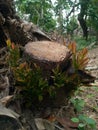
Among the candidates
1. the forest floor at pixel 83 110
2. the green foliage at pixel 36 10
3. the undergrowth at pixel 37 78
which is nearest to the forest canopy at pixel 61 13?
the green foliage at pixel 36 10

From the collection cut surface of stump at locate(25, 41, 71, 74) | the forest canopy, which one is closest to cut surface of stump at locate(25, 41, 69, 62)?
cut surface of stump at locate(25, 41, 71, 74)

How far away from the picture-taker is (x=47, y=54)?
3.18 meters

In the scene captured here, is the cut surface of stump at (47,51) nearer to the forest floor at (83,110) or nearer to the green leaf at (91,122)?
the forest floor at (83,110)

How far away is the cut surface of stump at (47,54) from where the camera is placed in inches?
122

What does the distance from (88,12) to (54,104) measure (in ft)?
27.1

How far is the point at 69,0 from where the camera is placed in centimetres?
1191

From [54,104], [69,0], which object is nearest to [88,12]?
[69,0]

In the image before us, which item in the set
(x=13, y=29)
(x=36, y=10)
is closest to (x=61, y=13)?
(x=36, y=10)

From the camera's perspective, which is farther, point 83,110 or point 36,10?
point 36,10

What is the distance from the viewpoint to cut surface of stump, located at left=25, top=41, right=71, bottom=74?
122 inches

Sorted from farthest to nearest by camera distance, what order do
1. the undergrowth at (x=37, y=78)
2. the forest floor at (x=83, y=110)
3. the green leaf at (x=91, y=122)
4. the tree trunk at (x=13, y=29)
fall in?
the tree trunk at (x=13, y=29) → the forest floor at (x=83, y=110) → the green leaf at (x=91, y=122) → the undergrowth at (x=37, y=78)

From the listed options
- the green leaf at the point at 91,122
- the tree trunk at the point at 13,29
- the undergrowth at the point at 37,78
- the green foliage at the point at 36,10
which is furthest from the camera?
the green foliage at the point at 36,10

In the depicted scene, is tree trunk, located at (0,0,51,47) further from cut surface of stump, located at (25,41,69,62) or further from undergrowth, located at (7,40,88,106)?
undergrowth, located at (7,40,88,106)

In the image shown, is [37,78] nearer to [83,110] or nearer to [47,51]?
[47,51]
